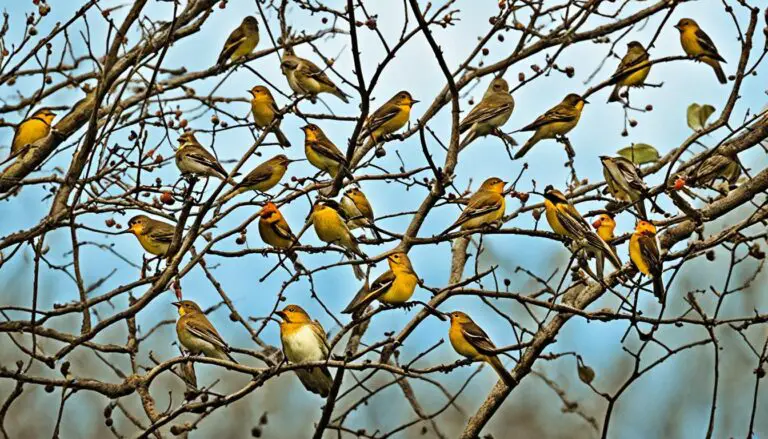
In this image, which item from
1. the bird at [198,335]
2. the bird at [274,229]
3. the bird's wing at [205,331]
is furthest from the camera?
the bird at [274,229]

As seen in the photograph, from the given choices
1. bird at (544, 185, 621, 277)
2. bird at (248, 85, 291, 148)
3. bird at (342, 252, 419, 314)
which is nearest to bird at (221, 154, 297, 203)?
Result: bird at (248, 85, 291, 148)

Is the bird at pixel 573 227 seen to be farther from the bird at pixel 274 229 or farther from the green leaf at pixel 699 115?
the bird at pixel 274 229

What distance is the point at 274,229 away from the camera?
28.1 feet

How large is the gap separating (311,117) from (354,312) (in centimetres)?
227

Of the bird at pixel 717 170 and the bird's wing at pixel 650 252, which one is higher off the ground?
the bird at pixel 717 170

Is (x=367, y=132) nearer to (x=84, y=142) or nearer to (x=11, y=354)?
(x=84, y=142)

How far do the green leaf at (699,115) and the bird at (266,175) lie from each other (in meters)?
3.65

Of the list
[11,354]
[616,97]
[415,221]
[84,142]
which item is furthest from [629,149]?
[11,354]

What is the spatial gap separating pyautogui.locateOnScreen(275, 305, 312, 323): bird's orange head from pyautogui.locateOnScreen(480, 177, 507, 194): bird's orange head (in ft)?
6.95

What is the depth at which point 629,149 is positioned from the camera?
867 centimetres

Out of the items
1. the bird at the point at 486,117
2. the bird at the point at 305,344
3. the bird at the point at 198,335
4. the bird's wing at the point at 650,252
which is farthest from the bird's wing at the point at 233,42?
the bird's wing at the point at 650,252

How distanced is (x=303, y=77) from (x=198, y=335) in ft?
10.4

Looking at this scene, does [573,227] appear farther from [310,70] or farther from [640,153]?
[310,70]

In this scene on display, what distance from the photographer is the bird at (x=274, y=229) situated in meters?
8.43
